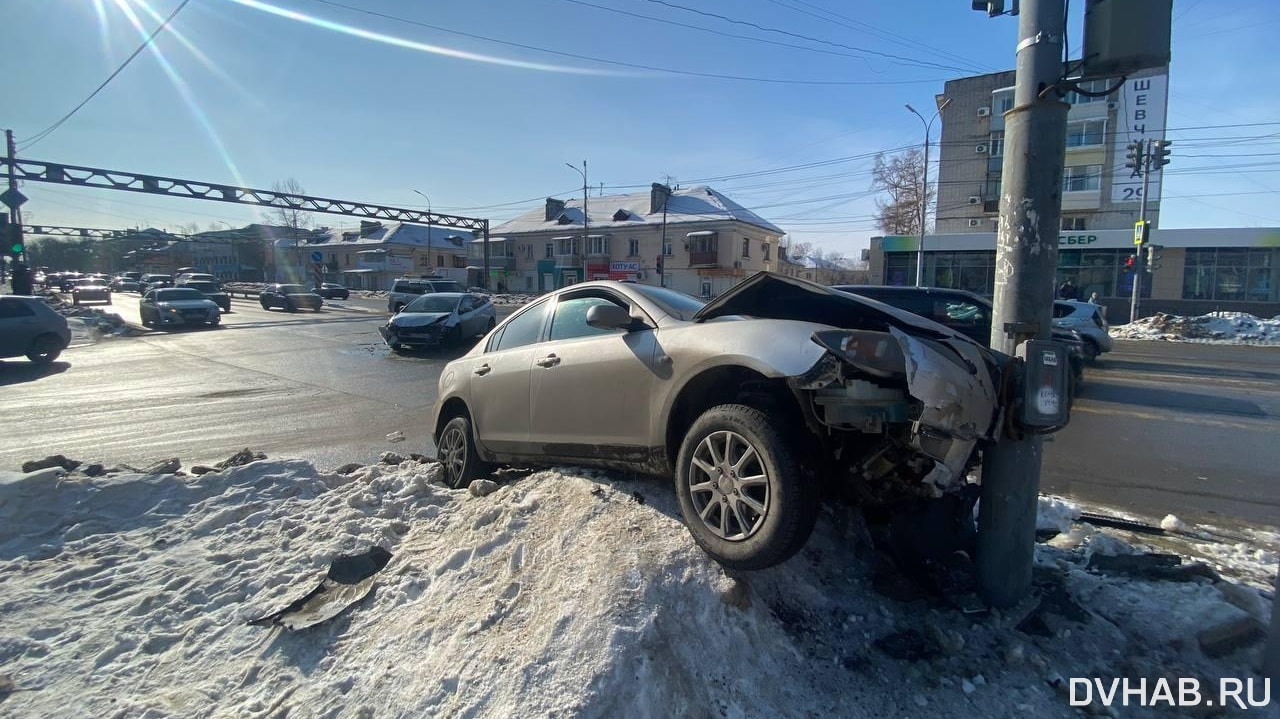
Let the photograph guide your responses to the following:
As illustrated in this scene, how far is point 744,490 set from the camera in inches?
114

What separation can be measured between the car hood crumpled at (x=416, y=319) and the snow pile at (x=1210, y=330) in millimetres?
25365

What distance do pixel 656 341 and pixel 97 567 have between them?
364cm

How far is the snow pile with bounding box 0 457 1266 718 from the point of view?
101 inches

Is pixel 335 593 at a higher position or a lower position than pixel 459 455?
lower

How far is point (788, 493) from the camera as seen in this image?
107 inches

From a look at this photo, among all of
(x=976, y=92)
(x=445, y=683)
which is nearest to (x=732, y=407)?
(x=445, y=683)

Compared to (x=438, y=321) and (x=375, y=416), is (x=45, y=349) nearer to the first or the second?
(x=438, y=321)

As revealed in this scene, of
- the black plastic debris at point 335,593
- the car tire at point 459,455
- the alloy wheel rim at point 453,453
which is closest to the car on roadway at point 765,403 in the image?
the car tire at point 459,455

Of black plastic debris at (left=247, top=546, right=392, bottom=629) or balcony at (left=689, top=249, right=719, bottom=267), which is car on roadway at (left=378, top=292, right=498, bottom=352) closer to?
black plastic debris at (left=247, top=546, right=392, bottom=629)

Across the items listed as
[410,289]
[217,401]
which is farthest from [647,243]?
[217,401]

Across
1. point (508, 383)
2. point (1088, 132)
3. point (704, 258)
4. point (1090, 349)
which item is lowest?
point (1090, 349)

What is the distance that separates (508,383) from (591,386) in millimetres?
977

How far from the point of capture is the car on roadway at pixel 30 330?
47.5 ft

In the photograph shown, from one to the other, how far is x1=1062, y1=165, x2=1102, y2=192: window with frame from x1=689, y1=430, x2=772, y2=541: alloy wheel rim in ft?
161
